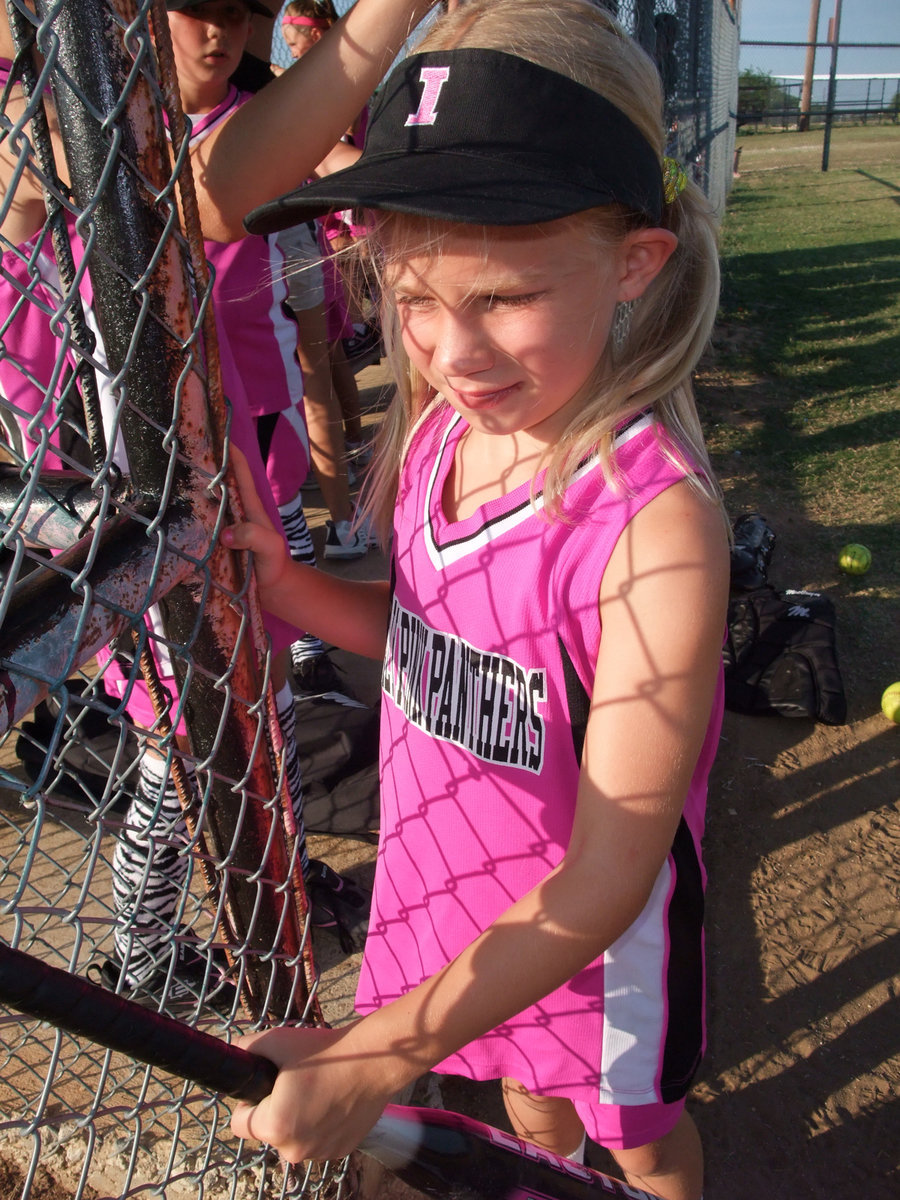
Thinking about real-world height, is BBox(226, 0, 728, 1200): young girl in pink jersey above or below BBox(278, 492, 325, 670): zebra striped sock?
above

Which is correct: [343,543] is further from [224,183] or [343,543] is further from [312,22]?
[224,183]

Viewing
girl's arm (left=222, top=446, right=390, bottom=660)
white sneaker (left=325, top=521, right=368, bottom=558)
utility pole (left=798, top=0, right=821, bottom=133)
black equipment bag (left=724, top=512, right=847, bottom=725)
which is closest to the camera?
girl's arm (left=222, top=446, right=390, bottom=660)

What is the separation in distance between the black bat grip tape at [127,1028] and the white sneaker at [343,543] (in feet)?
10.4

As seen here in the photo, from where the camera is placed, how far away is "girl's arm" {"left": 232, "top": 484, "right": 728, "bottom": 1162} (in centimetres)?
100

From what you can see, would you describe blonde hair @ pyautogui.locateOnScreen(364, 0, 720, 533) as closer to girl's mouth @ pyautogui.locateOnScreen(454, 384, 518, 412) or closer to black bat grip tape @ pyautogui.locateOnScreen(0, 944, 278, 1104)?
girl's mouth @ pyautogui.locateOnScreen(454, 384, 518, 412)

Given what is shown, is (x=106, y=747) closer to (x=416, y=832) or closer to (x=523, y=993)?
(x=416, y=832)

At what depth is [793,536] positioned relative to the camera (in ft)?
14.5

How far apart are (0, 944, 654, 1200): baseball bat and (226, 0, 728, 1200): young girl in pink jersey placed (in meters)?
0.08

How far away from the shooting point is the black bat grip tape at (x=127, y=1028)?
2.32 ft

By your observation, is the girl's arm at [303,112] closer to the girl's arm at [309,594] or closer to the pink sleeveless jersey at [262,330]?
the girl's arm at [309,594]

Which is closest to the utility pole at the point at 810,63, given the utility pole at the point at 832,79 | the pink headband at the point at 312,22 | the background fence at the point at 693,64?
the utility pole at the point at 832,79

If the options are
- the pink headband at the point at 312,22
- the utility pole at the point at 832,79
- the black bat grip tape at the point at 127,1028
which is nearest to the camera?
the black bat grip tape at the point at 127,1028

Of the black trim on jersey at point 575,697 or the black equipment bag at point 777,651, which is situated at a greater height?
the black trim on jersey at point 575,697

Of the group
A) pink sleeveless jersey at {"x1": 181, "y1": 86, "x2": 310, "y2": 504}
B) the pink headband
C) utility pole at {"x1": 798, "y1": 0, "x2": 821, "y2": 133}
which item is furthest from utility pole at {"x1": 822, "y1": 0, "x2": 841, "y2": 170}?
pink sleeveless jersey at {"x1": 181, "y1": 86, "x2": 310, "y2": 504}
